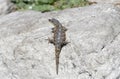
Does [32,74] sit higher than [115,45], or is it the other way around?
[115,45]

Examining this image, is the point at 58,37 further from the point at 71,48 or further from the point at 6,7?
the point at 6,7

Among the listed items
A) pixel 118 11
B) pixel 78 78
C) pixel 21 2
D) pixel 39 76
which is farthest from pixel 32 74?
pixel 21 2

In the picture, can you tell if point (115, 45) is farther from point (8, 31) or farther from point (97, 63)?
point (8, 31)

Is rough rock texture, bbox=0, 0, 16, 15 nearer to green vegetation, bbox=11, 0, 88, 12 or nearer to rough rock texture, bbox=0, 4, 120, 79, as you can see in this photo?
green vegetation, bbox=11, 0, 88, 12

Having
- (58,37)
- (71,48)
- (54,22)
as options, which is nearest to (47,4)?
(54,22)

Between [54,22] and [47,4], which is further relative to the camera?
[47,4]

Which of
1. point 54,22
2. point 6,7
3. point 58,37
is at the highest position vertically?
point 54,22

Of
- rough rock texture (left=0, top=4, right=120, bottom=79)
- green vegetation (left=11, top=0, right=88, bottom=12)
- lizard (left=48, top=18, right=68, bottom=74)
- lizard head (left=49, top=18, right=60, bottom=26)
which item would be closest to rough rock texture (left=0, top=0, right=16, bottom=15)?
green vegetation (left=11, top=0, right=88, bottom=12)

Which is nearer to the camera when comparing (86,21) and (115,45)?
(115,45)
